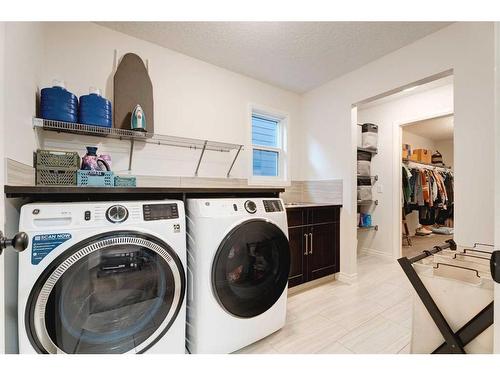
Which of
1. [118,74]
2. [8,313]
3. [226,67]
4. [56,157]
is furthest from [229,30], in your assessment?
[8,313]

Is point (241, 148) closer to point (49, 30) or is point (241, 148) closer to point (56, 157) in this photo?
point (56, 157)

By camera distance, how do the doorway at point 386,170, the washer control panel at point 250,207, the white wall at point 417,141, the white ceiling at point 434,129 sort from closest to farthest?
the washer control panel at point 250,207 < the doorway at point 386,170 < the white ceiling at point 434,129 < the white wall at point 417,141

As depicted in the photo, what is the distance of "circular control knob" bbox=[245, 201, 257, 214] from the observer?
1.36 m

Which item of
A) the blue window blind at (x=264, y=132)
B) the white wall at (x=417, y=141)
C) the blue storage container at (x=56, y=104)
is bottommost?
the blue storage container at (x=56, y=104)

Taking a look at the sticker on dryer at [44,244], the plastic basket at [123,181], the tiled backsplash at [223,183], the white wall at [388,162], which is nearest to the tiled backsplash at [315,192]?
the tiled backsplash at [223,183]

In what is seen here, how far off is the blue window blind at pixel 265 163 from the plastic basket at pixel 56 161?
5.85 feet

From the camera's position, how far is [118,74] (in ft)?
6.09

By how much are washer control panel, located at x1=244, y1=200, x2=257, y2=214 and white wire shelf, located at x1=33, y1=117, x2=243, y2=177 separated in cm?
106

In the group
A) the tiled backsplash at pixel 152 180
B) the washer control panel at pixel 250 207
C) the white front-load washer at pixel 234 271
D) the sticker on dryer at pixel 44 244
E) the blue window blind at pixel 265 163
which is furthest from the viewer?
the blue window blind at pixel 265 163

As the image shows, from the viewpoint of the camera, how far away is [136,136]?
1.89m

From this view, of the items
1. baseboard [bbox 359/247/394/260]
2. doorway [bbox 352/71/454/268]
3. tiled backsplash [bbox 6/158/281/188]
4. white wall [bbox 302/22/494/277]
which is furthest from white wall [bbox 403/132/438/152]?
tiled backsplash [bbox 6/158/281/188]

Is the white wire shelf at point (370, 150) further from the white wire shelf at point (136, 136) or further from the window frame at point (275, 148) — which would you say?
the white wire shelf at point (136, 136)

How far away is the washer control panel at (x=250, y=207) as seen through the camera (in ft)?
4.46
